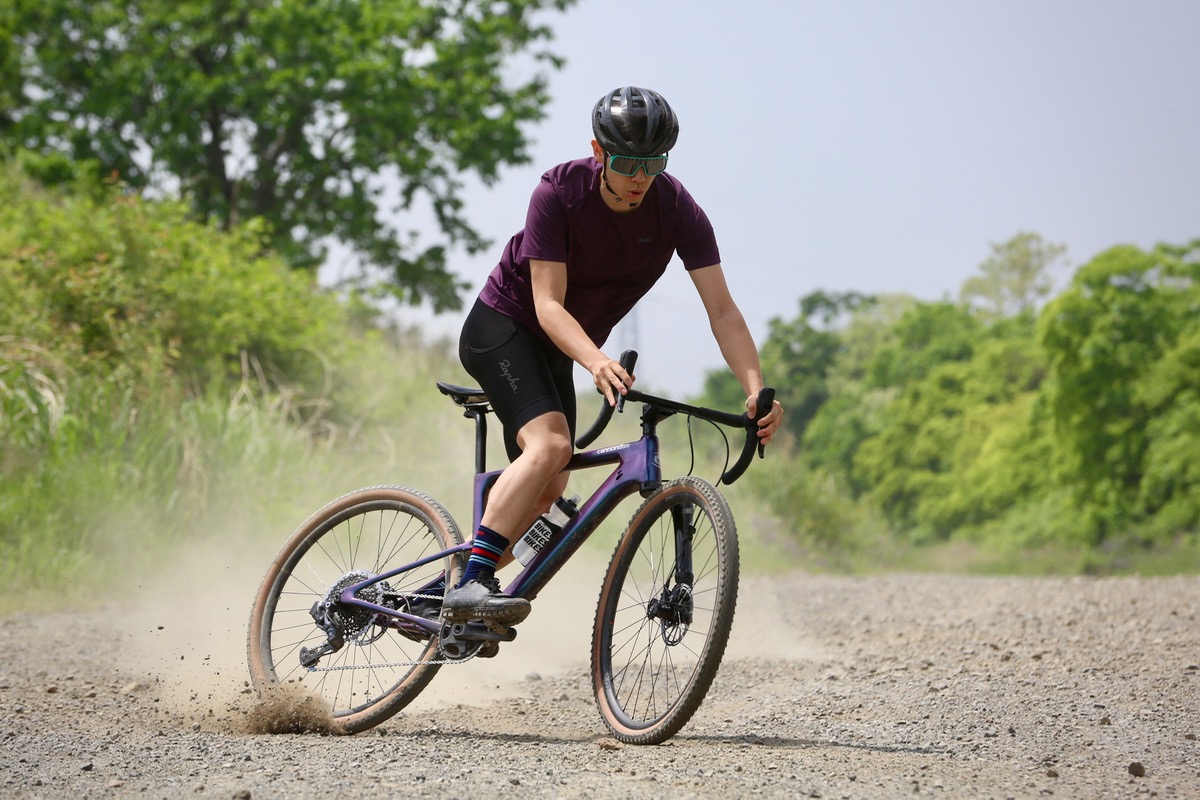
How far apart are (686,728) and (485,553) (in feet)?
3.54

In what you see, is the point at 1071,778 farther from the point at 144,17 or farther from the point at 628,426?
the point at 144,17

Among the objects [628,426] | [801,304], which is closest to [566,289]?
[628,426]

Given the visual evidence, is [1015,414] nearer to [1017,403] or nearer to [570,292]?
[1017,403]

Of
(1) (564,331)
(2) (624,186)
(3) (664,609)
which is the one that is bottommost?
(3) (664,609)

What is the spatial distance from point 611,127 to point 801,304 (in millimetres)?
72264

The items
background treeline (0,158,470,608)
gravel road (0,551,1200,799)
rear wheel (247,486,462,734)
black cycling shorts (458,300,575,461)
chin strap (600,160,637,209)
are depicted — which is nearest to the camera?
gravel road (0,551,1200,799)

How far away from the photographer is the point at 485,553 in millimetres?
4320

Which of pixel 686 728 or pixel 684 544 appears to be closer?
pixel 684 544

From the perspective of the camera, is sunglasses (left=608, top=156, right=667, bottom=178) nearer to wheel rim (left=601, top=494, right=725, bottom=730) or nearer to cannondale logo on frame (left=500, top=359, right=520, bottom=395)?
cannondale logo on frame (left=500, top=359, right=520, bottom=395)

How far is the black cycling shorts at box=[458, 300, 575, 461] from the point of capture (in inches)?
169

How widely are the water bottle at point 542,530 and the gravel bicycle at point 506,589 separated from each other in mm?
33

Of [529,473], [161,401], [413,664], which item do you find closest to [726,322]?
[529,473]

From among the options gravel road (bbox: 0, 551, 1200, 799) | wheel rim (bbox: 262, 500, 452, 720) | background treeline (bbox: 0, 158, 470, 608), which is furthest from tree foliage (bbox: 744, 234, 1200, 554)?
wheel rim (bbox: 262, 500, 452, 720)

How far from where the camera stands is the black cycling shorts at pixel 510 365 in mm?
4297
